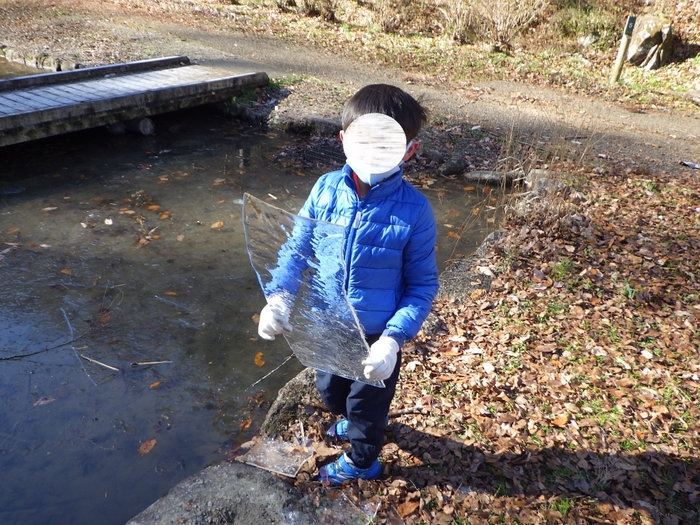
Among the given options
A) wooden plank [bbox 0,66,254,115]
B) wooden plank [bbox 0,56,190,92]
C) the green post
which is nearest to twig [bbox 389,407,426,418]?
wooden plank [bbox 0,66,254,115]

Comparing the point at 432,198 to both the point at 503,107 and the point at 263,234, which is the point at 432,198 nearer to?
the point at 503,107

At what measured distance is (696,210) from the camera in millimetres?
5727

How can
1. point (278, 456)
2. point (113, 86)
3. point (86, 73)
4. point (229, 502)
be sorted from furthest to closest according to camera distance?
point (86, 73)
point (113, 86)
point (278, 456)
point (229, 502)

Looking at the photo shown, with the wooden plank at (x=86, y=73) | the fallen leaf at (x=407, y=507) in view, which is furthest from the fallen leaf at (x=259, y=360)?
the wooden plank at (x=86, y=73)

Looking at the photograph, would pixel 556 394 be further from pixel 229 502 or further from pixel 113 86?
pixel 113 86

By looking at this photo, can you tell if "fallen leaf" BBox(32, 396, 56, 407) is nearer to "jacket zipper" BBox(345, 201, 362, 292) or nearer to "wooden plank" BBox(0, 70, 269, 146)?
"jacket zipper" BBox(345, 201, 362, 292)

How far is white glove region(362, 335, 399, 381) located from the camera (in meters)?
1.91

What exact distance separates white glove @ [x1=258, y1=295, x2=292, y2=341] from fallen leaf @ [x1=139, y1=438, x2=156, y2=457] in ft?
4.95

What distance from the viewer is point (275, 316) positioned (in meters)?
2.04

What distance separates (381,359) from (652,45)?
46.1 feet

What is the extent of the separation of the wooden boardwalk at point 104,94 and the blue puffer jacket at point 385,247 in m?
5.63

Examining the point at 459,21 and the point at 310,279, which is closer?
the point at 310,279

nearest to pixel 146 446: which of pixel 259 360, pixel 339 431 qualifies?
pixel 259 360

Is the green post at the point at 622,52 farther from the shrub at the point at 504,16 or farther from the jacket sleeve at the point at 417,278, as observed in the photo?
the jacket sleeve at the point at 417,278
